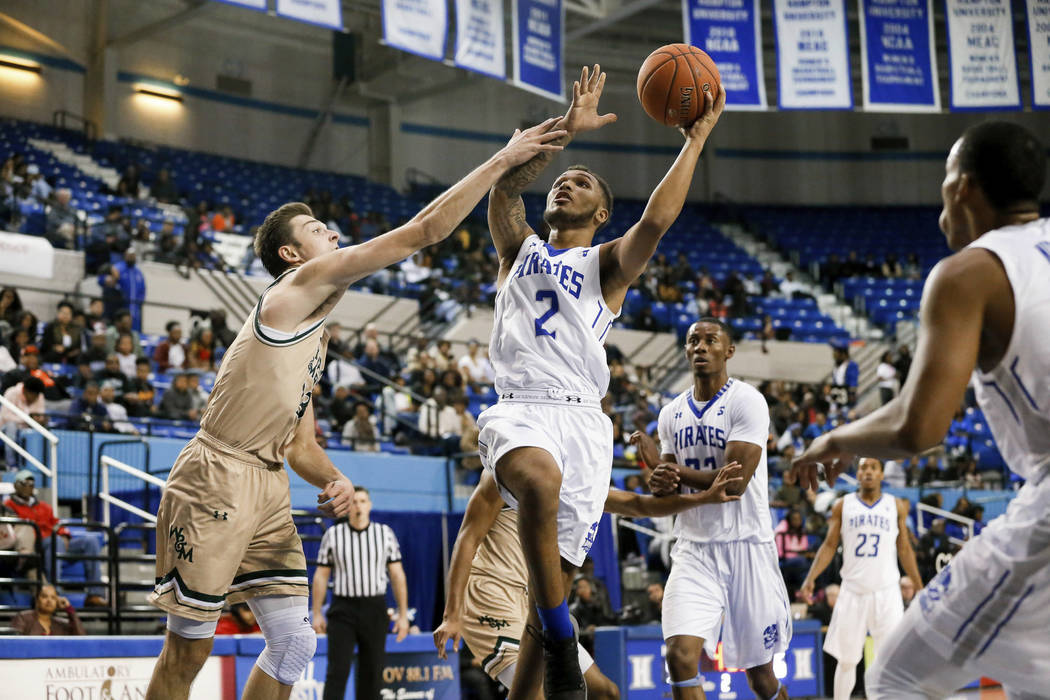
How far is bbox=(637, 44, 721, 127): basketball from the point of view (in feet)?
16.6

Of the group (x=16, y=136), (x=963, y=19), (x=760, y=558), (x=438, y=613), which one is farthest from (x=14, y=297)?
(x=963, y=19)

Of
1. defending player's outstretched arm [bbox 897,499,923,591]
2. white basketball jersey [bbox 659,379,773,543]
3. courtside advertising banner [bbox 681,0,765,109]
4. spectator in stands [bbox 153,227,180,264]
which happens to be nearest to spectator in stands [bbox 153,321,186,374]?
spectator in stands [bbox 153,227,180,264]

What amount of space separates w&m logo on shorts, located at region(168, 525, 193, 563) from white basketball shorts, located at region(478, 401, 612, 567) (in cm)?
119

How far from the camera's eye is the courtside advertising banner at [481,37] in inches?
632

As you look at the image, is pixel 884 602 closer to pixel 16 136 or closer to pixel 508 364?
pixel 508 364

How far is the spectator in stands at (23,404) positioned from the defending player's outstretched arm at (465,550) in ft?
25.9

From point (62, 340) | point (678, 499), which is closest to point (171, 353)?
point (62, 340)

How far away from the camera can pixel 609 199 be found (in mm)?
5148

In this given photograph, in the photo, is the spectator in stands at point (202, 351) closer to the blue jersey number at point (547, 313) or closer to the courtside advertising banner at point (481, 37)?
the courtside advertising banner at point (481, 37)

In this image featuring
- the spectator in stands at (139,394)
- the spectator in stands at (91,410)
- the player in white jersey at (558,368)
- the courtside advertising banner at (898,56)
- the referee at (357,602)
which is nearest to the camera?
the player in white jersey at (558,368)

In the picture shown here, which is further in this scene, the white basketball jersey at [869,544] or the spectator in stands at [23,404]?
the spectator in stands at [23,404]

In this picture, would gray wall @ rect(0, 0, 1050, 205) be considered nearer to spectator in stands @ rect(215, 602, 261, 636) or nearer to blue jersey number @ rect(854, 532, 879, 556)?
spectator in stands @ rect(215, 602, 261, 636)

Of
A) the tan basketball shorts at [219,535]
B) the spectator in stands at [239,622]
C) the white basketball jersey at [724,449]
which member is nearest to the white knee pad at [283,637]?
the tan basketball shorts at [219,535]

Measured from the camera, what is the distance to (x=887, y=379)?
73.3ft
